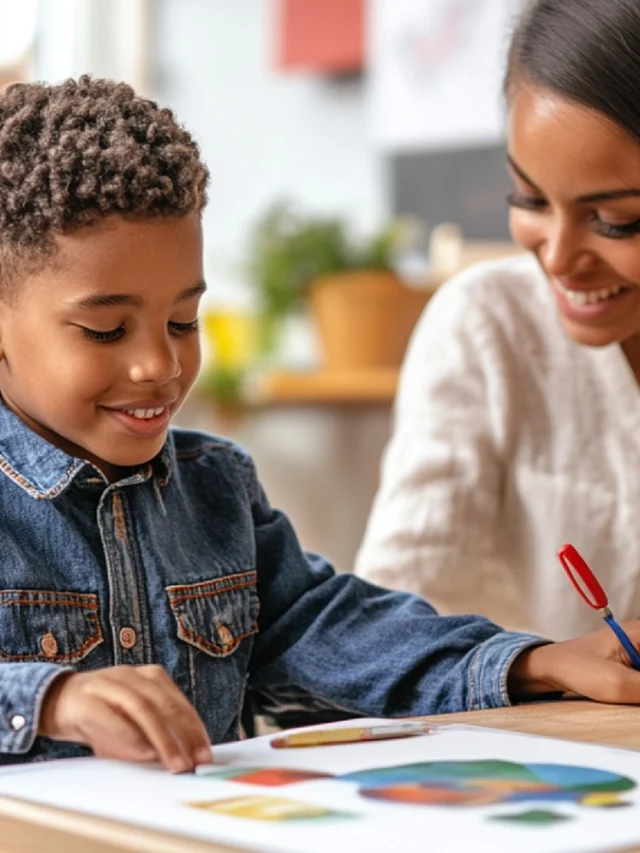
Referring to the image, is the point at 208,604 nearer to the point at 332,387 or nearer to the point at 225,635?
the point at 225,635

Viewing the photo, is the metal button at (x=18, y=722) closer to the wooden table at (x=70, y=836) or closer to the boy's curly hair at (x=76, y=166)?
the wooden table at (x=70, y=836)

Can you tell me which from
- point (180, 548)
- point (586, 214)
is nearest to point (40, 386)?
point (180, 548)

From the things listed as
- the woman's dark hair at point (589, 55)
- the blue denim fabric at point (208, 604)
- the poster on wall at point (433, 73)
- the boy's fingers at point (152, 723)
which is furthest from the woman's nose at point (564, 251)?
the poster on wall at point (433, 73)

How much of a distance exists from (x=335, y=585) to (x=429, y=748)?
13.6 inches

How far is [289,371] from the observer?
3.25m

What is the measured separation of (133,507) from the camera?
3.49 ft

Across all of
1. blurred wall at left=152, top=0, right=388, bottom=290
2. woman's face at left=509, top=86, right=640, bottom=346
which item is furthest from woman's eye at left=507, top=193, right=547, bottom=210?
blurred wall at left=152, top=0, right=388, bottom=290

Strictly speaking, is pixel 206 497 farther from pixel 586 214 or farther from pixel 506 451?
pixel 506 451

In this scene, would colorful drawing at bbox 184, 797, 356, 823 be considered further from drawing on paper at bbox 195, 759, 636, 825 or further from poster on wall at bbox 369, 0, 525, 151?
poster on wall at bbox 369, 0, 525, 151

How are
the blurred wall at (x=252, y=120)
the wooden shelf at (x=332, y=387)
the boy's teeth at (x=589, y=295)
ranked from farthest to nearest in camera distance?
the blurred wall at (x=252, y=120) < the wooden shelf at (x=332, y=387) < the boy's teeth at (x=589, y=295)

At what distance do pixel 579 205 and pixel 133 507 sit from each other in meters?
0.54

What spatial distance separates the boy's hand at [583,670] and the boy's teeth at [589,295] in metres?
0.44

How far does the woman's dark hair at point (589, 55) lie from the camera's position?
53.4 inches

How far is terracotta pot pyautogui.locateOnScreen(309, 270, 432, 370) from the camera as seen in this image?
116 inches
